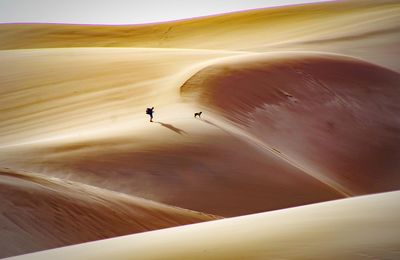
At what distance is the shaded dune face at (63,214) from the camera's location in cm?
802

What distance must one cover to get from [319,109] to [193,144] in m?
7.67

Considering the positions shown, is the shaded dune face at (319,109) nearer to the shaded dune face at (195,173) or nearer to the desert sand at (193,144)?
the desert sand at (193,144)

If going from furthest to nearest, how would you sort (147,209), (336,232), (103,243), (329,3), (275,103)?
(329,3) → (275,103) → (147,209) → (103,243) → (336,232)

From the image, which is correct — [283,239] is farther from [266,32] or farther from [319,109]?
[266,32]

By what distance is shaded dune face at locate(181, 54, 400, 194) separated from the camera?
57.5ft

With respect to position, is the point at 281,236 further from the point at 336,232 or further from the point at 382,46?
the point at 382,46

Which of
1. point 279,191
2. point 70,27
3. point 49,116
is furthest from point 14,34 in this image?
point 279,191

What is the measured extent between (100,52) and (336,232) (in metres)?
30.5

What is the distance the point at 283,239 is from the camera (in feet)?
17.9

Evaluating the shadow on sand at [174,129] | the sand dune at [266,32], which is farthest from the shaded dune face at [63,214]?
the sand dune at [266,32]

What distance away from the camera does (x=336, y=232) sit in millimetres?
5402

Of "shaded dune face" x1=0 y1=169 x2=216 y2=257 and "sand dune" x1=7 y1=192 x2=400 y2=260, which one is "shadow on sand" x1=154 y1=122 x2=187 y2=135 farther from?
"sand dune" x1=7 y1=192 x2=400 y2=260

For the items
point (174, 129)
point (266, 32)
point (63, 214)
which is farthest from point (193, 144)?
point (266, 32)

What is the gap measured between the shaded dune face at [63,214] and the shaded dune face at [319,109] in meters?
6.81
